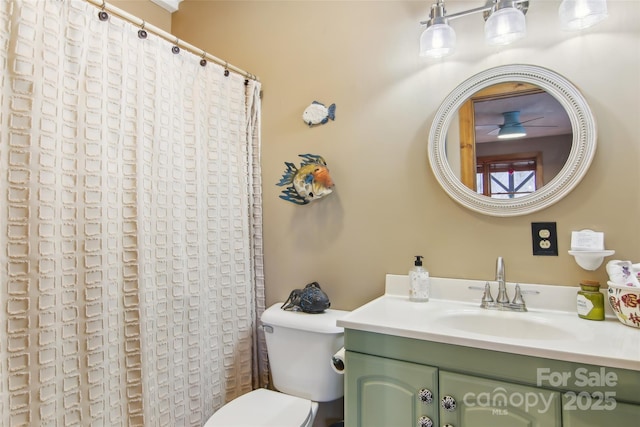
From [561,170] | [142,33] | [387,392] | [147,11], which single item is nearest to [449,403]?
[387,392]

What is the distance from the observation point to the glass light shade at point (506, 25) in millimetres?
1262

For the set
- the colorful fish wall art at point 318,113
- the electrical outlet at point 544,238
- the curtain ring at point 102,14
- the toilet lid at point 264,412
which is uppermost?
the curtain ring at point 102,14


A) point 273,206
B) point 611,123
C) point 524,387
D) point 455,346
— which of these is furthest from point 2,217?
point 611,123

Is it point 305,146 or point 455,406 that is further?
point 305,146

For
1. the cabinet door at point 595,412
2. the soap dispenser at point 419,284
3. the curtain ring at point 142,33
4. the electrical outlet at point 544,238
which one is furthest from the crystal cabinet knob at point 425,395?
the curtain ring at point 142,33

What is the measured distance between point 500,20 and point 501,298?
3.46 ft

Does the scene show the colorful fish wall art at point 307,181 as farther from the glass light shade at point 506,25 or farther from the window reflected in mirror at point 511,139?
the glass light shade at point 506,25

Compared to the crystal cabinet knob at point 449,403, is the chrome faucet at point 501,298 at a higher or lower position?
higher

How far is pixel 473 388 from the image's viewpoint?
3.17 ft

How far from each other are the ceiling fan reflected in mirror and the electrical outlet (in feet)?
1.18

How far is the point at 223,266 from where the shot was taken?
1703mm

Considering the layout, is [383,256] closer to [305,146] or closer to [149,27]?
[305,146]

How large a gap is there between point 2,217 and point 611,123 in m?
2.02

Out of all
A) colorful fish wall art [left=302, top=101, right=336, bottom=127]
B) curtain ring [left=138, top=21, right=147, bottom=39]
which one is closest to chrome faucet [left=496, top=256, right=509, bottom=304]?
colorful fish wall art [left=302, top=101, right=336, bottom=127]
